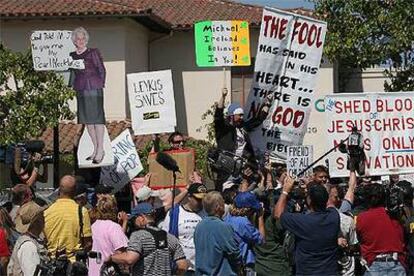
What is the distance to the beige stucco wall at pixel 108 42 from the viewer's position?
105 feet

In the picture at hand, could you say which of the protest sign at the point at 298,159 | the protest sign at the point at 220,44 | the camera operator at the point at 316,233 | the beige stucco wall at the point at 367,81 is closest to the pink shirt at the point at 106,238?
the camera operator at the point at 316,233

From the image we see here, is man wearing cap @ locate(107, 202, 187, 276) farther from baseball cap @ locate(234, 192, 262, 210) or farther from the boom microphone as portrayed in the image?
the boom microphone

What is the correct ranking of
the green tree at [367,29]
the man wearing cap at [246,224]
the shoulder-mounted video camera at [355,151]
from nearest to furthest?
the man wearing cap at [246,224] < the shoulder-mounted video camera at [355,151] < the green tree at [367,29]

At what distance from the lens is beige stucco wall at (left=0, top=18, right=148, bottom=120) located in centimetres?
3200

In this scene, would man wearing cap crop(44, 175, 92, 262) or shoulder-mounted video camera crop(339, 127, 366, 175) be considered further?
Result: shoulder-mounted video camera crop(339, 127, 366, 175)

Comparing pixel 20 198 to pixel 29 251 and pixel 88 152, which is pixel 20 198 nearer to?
pixel 29 251

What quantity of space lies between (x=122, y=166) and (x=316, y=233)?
538 cm

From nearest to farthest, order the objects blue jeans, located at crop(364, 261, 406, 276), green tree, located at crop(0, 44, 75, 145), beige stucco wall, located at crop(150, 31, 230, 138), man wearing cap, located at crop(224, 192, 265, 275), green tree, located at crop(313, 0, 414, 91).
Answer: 1. blue jeans, located at crop(364, 261, 406, 276)
2. man wearing cap, located at crop(224, 192, 265, 275)
3. green tree, located at crop(0, 44, 75, 145)
4. green tree, located at crop(313, 0, 414, 91)
5. beige stucco wall, located at crop(150, 31, 230, 138)

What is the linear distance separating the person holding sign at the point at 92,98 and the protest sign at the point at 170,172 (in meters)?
1.22

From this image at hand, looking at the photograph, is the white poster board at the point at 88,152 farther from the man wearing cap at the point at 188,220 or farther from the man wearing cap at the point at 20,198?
the man wearing cap at the point at 188,220

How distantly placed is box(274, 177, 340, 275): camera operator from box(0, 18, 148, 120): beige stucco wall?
22246 mm

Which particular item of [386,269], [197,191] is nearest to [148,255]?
[197,191]

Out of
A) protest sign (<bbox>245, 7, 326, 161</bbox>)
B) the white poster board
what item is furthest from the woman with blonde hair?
protest sign (<bbox>245, 7, 326, 161</bbox>)

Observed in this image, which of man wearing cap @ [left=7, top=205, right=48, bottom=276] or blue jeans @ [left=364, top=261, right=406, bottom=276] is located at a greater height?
man wearing cap @ [left=7, top=205, right=48, bottom=276]
